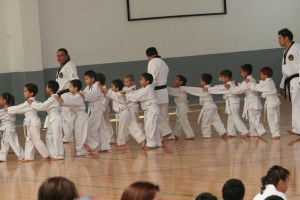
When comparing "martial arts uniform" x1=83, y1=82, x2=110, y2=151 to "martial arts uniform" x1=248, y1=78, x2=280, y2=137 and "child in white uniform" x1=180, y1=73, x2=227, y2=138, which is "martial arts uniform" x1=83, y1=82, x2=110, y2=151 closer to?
"child in white uniform" x1=180, y1=73, x2=227, y2=138

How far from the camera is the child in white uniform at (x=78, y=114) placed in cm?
1458

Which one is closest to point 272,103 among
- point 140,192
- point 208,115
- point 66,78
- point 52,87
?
point 208,115

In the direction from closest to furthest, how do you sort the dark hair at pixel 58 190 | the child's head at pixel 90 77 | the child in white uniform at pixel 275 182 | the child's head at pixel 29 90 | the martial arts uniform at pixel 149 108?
the dark hair at pixel 58 190 → the child in white uniform at pixel 275 182 → the child's head at pixel 29 90 → the child's head at pixel 90 77 → the martial arts uniform at pixel 149 108

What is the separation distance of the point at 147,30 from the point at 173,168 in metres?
10.4

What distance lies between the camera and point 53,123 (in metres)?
14.2

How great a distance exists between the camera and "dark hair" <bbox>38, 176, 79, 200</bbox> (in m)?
5.18

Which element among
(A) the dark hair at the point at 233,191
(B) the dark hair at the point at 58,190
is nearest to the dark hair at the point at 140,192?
(B) the dark hair at the point at 58,190

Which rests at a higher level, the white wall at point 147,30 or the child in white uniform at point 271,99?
the white wall at point 147,30

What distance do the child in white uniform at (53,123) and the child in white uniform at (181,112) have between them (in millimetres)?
2866

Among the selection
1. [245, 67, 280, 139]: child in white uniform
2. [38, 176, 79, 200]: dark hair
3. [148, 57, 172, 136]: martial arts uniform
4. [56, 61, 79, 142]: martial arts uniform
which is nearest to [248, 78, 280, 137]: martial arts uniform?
A: [245, 67, 280, 139]: child in white uniform

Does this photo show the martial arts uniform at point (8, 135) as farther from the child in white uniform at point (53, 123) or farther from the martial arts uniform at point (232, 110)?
the martial arts uniform at point (232, 110)

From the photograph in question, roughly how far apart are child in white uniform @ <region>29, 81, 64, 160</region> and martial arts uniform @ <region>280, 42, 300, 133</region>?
4.10m

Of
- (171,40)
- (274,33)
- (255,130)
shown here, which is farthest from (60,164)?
(274,33)

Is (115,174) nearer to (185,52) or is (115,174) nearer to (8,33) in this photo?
(8,33)
